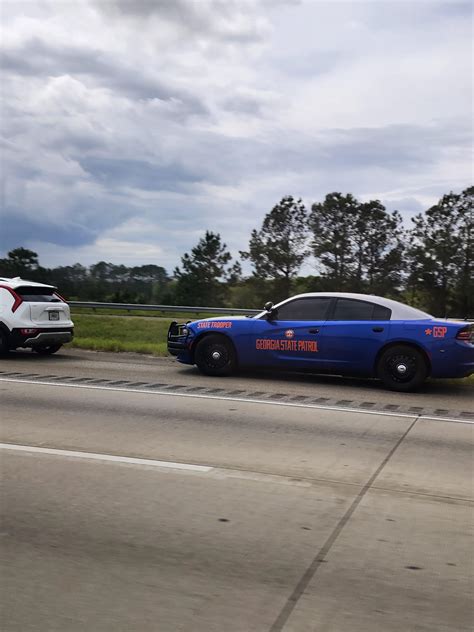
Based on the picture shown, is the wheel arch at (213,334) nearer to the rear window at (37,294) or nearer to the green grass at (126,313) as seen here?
the rear window at (37,294)

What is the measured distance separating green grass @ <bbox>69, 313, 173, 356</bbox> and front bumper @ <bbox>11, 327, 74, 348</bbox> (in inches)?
81.0

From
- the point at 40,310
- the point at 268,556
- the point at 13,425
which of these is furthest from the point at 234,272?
the point at 268,556

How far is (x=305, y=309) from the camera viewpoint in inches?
448

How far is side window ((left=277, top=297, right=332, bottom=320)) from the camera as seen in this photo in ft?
36.9

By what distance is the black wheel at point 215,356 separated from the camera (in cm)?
1166

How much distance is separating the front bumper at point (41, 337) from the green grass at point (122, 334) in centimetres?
206

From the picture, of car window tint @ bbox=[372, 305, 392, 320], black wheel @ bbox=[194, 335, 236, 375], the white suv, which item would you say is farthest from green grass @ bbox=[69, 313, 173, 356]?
car window tint @ bbox=[372, 305, 392, 320]

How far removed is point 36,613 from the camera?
329 cm

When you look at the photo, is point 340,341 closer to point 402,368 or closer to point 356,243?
point 402,368

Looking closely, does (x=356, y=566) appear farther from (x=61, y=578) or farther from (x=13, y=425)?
(x=13, y=425)

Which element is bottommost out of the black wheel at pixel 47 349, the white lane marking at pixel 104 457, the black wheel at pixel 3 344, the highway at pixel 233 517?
the highway at pixel 233 517

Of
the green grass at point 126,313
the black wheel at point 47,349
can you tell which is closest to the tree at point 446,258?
the green grass at point 126,313

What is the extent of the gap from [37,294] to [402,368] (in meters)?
7.52

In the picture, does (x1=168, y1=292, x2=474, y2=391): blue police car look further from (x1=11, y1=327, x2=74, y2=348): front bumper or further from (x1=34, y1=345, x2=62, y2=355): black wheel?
(x1=34, y1=345, x2=62, y2=355): black wheel
